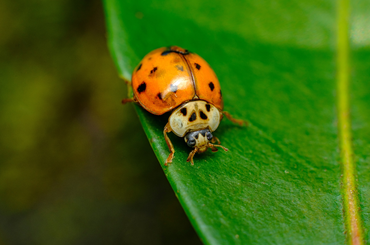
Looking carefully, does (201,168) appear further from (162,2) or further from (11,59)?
(11,59)

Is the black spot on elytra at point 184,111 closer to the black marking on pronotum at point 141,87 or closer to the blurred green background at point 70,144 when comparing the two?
the black marking on pronotum at point 141,87

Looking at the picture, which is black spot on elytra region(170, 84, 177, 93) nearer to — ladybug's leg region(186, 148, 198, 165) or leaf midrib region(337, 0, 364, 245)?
ladybug's leg region(186, 148, 198, 165)

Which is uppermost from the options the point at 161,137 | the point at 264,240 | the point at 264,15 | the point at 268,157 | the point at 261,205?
the point at 264,15

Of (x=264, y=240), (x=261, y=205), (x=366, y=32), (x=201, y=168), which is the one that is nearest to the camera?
(x=264, y=240)

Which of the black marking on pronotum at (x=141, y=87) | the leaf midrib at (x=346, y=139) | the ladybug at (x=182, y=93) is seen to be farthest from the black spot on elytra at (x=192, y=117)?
the leaf midrib at (x=346, y=139)

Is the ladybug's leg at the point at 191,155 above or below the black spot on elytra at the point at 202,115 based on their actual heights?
below

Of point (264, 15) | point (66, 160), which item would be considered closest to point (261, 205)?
point (264, 15)

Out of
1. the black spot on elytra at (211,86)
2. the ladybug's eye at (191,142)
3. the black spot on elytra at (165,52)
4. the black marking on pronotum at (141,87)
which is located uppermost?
the black spot on elytra at (165,52)

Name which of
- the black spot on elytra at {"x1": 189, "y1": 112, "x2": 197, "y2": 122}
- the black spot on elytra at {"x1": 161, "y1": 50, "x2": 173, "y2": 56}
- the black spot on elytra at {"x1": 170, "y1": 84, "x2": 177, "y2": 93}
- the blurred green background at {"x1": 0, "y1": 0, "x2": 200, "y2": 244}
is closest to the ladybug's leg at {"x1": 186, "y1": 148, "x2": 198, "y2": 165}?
the black spot on elytra at {"x1": 189, "y1": 112, "x2": 197, "y2": 122}
